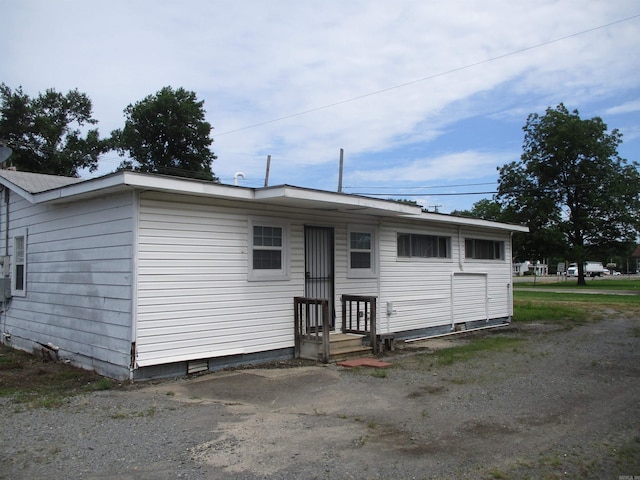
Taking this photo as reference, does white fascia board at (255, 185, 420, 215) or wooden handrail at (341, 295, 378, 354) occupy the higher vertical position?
white fascia board at (255, 185, 420, 215)

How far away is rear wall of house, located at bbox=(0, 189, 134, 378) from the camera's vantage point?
7508mm

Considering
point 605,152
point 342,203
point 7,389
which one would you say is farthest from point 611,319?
point 605,152

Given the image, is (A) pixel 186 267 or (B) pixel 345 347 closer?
(A) pixel 186 267

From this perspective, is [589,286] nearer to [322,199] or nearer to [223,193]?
[322,199]

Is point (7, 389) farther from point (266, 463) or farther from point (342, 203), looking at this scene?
point (342, 203)

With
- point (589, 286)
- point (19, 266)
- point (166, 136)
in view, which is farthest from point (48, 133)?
point (589, 286)

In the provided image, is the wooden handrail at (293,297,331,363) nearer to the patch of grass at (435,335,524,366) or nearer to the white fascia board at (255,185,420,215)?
the white fascia board at (255,185,420,215)

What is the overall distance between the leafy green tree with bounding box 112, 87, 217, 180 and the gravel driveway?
1160 inches

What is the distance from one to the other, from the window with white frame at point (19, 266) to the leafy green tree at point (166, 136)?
2461cm

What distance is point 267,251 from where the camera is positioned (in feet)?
29.9

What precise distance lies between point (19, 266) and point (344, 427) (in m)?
8.51

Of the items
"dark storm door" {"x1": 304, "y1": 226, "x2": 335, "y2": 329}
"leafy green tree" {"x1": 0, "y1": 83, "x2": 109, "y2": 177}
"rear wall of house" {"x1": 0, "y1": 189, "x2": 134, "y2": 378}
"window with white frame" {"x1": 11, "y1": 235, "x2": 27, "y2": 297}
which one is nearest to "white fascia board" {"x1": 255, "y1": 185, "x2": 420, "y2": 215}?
"dark storm door" {"x1": 304, "y1": 226, "x2": 335, "y2": 329}

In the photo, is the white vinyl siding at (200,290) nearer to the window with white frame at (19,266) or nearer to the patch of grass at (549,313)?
the window with white frame at (19,266)

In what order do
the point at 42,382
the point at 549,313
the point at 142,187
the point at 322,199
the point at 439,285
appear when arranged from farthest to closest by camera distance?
the point at 549,313, the point at 439,285, the point at 322,199, the point at 42,382, the point at 142,187
